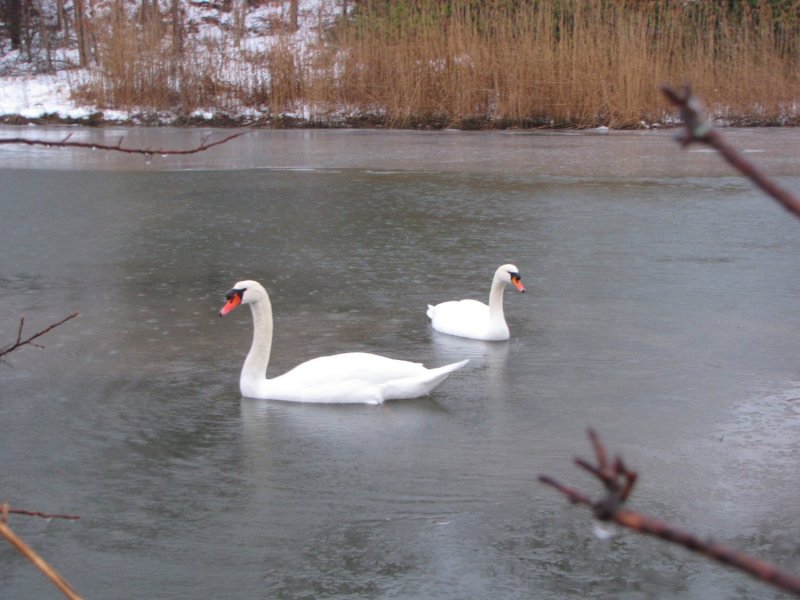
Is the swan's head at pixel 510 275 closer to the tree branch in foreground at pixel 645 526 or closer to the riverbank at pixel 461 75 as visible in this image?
the tree branch in foreground at pixel 645 526

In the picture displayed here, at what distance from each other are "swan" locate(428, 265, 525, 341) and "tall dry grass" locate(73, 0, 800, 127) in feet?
36.6

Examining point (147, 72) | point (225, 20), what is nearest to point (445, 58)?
point (147, 72)

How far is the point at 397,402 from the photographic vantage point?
503 cm

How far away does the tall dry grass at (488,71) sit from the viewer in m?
16.8

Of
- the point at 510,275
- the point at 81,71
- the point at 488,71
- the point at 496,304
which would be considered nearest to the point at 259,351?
the point at 496,304

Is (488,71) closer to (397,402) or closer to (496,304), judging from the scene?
(496,304)

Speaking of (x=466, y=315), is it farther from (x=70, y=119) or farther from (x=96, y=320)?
(x=70, y=119)

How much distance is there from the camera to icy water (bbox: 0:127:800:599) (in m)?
3.34

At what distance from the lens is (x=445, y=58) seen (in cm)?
1698

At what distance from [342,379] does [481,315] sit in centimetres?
142

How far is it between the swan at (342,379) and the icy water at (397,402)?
0.26ft

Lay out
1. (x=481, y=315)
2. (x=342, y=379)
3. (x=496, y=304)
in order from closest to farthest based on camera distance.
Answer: (x=342, y=379), (x=496, y=304), (x=481, y=315)

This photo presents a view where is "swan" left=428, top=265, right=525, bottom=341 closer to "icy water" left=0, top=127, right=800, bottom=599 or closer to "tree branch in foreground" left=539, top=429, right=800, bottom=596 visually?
"icy water" left=0, top=127, right=800, bottom=599

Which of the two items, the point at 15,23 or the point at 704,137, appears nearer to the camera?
the point at 704,137
